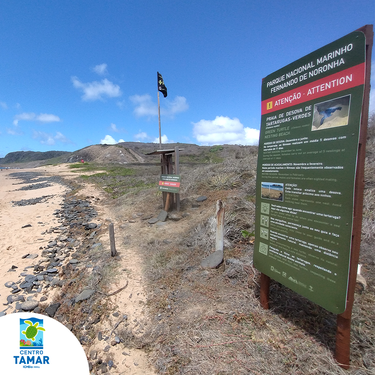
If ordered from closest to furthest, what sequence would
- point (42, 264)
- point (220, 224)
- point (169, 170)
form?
point (220, 224) < point (42, 264) < point (169, 170)

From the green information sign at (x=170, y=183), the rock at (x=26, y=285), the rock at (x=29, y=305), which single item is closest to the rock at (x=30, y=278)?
the rock at (x=26, y=285)

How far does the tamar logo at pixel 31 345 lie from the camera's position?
1.60 metres

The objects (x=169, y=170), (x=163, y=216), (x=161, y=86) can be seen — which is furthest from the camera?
(x=161, y=86)

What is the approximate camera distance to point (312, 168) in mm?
2141

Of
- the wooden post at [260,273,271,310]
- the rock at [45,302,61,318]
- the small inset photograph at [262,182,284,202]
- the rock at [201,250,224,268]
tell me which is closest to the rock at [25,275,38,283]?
the rock at [45,302,61,318]

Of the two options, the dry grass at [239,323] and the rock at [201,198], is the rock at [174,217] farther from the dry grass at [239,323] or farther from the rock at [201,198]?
the dry grass at [239,323]

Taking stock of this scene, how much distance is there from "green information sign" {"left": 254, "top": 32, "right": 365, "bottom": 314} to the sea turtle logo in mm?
2389

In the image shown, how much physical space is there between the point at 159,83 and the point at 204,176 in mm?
4630

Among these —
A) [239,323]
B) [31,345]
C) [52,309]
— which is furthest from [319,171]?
[52,309]

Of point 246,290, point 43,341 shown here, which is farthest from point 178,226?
point 43,341

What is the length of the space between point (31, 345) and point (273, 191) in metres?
2.62

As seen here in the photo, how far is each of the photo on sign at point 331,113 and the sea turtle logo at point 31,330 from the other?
9.47 feet

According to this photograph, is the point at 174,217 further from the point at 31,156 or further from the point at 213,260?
the point at 31,156

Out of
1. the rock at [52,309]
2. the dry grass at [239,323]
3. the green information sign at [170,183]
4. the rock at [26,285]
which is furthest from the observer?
the green information sign at [170,183]
